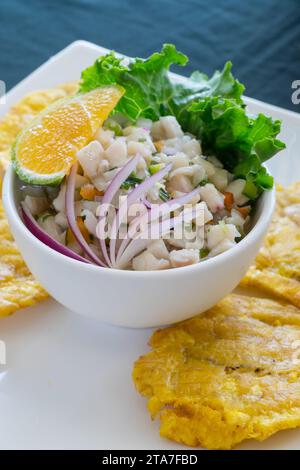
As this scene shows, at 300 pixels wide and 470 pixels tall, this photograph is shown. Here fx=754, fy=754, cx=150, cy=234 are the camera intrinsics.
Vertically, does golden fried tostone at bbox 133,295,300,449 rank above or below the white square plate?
above

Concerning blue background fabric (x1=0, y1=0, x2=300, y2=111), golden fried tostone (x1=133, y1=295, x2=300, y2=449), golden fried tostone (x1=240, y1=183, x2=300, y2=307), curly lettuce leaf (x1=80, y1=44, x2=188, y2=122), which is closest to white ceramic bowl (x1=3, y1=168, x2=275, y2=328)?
golden fried tostone (x1=133, y1=295, x2=300, y2=449)

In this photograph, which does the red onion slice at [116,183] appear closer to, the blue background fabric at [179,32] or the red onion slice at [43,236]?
the red onion slice at [43,236]

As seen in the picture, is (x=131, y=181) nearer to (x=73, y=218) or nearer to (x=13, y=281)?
(x=73, y=218)

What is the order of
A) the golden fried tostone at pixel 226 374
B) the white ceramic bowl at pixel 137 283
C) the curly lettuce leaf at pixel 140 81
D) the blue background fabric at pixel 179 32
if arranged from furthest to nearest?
1. the blue background fabric at pixel 179 32
2. the curly lettuce leaf at pixel 140 81
3. the white ceramic bowl at pixel 137 283
4. the golden fried tostone at pixel 226 374

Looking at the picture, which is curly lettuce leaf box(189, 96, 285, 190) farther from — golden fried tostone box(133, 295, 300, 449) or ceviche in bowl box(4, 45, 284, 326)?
golden fried tostone box(133, 295, 300, 449)

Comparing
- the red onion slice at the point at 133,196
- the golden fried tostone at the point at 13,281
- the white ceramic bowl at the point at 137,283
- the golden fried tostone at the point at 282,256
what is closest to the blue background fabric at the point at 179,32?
the golden fried tostone at the point at 282,256

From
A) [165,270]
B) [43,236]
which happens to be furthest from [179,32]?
[165,270]

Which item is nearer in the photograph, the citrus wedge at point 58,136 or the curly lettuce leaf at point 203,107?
the citrus wedge at point 58,136
